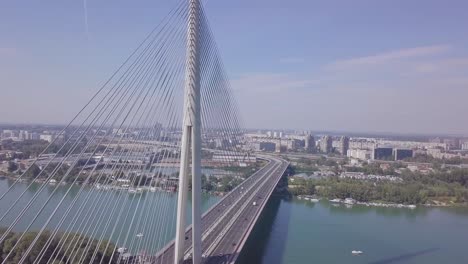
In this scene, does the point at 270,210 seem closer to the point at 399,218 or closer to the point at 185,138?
the point at 399,218

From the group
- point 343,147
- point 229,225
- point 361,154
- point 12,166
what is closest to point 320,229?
point 229,225

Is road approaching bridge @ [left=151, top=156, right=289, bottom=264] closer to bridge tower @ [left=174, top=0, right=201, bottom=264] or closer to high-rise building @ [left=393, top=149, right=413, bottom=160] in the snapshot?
bridge tower @ [left=174, top=0, right=201, bottom=264]

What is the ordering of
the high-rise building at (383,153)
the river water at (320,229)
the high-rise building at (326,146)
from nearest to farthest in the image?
1. the river water at (320,229)
2. the high-rise building at (383,153)
3. the high-rise building at (326,146)

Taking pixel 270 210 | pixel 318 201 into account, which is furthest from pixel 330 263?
pixel 318 201

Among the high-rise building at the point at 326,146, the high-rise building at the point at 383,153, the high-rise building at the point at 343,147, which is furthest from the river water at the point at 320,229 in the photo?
the high-rise building at the point at 326,146

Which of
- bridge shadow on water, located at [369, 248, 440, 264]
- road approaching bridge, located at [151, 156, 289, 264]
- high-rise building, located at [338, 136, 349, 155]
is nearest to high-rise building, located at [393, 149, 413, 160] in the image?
high-rise building, located at [338, 136, 349, 155]

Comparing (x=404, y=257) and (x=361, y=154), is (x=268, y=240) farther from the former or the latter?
(x=361, y=154)

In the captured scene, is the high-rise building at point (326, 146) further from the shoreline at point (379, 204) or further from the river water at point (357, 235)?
the river water at point (357, 235)
